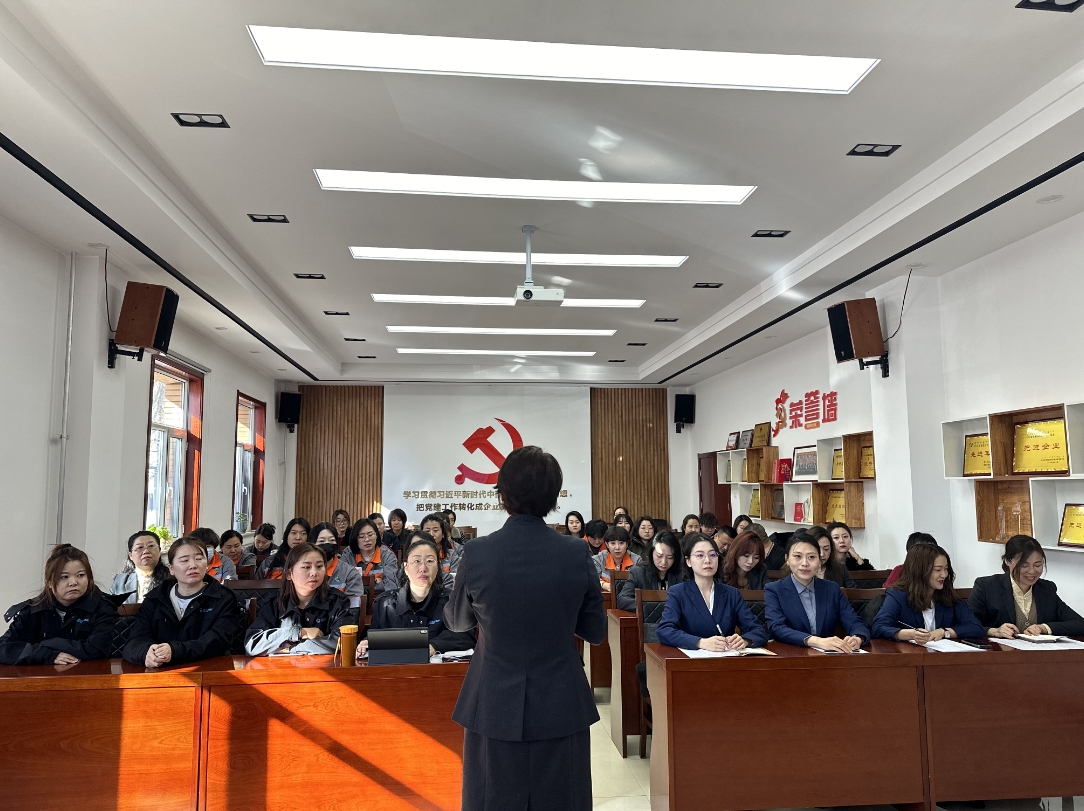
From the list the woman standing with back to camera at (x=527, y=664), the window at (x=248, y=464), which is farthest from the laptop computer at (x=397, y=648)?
the window at (x=248, y=464)

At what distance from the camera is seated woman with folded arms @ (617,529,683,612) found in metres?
5.21

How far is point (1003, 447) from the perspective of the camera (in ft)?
18.6

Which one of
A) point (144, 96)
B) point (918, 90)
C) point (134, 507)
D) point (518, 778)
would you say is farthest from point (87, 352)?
point (918, 90)

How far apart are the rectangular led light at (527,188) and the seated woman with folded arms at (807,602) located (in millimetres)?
2522

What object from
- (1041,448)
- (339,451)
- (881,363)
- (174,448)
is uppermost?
(881,363)

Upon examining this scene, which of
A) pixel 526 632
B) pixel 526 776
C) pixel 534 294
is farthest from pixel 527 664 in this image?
pixel 534 294

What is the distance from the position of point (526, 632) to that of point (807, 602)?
2.30m

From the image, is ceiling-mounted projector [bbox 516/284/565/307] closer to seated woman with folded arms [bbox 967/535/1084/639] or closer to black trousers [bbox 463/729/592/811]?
seated woman with folded arms [bbox 967/535/1084/639]

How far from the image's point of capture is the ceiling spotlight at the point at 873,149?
15.0ft

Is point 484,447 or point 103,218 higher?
point 103,218

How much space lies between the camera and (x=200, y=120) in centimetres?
426

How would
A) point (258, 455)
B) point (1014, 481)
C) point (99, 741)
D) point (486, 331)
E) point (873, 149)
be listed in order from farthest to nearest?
point (258, 455) < point (486, 331) < point (1014, 481) < point (873, 149) < point (99, 741)

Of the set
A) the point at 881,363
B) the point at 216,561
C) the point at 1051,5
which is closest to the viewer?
the point at 1051,5

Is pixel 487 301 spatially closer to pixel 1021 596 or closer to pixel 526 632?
pixel 1021 596
